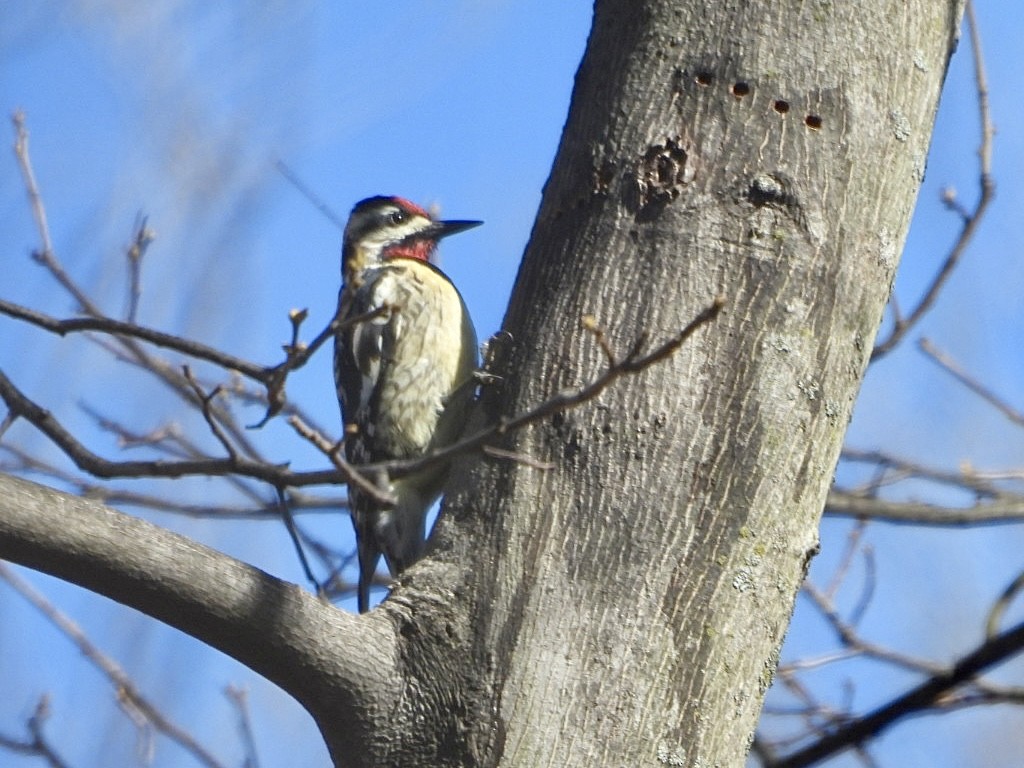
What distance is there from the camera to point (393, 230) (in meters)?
5.06

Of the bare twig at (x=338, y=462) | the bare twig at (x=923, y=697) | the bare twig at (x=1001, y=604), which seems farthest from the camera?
the bare twig at (x=1001, y=604)

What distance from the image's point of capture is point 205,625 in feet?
6.40

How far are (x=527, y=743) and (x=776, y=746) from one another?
129cm

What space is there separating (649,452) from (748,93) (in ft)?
2.43

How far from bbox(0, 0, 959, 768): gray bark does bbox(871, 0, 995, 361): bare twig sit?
836 millimetres

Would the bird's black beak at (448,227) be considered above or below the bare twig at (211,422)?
above

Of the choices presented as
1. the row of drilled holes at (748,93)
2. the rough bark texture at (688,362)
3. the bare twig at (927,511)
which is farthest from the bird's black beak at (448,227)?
the row of drilled holes at (748,93)

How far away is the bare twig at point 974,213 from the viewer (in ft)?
11.2

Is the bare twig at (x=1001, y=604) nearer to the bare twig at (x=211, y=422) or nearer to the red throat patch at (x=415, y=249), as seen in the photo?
the bare twig at (x=211, y=422)

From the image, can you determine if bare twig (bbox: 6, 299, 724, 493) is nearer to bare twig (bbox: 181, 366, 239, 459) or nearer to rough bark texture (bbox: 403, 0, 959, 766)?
bare twig (bbox: 181, 366, 239, 459)

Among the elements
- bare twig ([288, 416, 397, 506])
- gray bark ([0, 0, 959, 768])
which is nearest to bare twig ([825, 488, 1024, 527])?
gray bark ([0, 0, 959, 768])

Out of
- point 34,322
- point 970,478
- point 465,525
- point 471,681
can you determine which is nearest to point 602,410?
point 465,525

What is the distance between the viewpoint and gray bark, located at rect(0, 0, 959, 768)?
2.04 m

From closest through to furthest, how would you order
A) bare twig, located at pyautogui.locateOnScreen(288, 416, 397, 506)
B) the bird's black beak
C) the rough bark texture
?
1. bare twig, located at pyautogui.locateOnScreen(288, 416, 397, 506)
2. the rough bark texture
3. the bird's black beak
